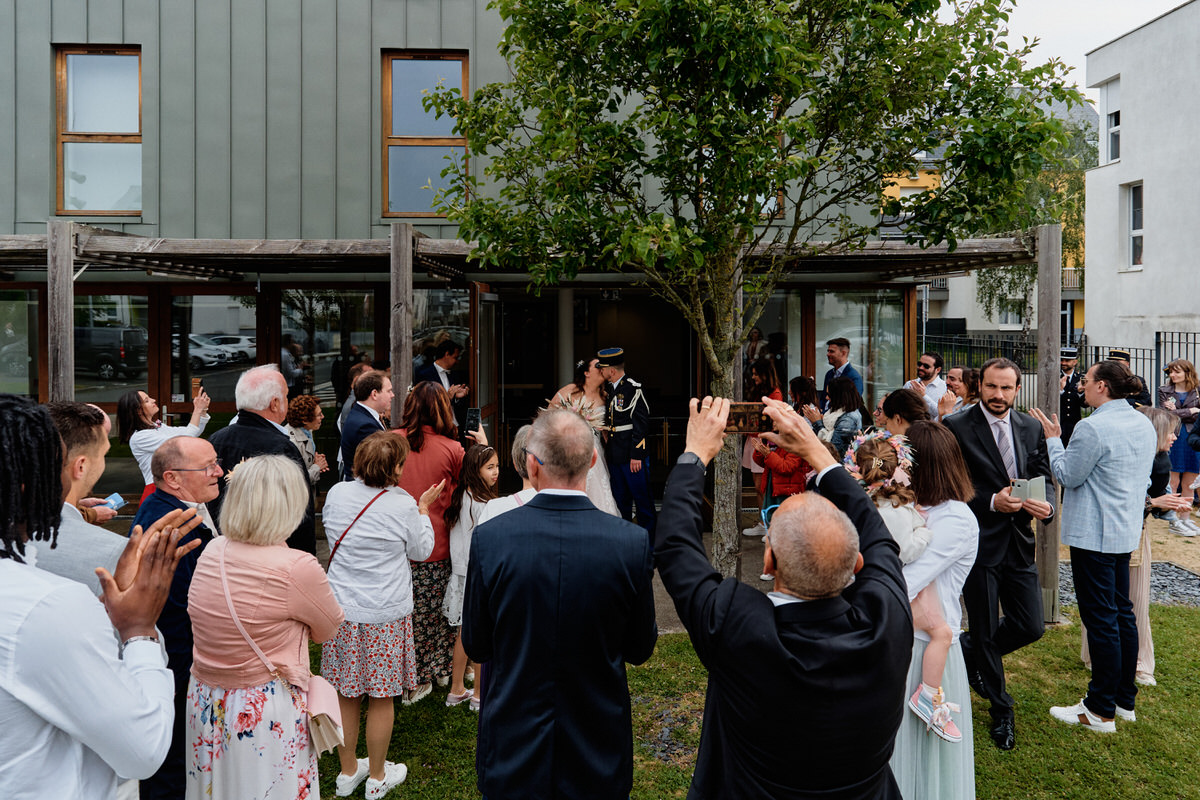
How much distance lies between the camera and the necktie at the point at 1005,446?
4.79 meters

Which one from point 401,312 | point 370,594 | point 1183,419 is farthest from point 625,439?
point 1183,419

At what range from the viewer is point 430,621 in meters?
4.75

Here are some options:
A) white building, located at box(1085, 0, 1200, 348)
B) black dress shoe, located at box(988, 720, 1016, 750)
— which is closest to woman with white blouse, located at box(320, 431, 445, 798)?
black dress shoe, located at box(988, 720, 1016, 750)

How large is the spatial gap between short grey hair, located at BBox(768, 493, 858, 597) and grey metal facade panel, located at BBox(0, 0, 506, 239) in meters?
7.70

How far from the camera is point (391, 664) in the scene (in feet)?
12.8

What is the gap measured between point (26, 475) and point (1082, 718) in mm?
5269

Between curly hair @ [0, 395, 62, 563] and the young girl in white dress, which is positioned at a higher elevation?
curly hair @ [0, 395, 62, 563]

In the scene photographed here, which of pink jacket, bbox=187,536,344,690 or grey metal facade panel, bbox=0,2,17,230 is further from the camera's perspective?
grey metal facade panel, bbox=0,2,17,230

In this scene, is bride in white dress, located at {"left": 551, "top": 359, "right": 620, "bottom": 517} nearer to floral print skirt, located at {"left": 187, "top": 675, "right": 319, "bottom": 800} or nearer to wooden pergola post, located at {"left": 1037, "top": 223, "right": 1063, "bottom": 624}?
wooden pergola post, located at {"left": 1037, "top": 223, "right": 1063, "bottom": 624}

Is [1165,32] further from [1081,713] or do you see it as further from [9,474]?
[9,474]

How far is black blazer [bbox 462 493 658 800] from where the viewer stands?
7.98 ft

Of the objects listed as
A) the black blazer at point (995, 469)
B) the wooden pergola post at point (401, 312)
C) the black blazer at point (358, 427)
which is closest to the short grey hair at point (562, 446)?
the black blazer at point (995, 469)

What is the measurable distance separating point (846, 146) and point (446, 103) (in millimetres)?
2900

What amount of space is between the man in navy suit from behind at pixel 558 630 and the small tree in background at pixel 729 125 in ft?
6.19
